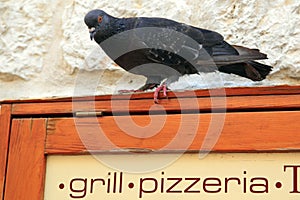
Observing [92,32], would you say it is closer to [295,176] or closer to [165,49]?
[165,49]

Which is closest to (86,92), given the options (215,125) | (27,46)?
(27,46)

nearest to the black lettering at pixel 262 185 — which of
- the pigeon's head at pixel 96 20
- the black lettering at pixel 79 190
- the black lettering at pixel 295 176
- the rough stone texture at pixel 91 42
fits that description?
the black lettering at pixel 295 176

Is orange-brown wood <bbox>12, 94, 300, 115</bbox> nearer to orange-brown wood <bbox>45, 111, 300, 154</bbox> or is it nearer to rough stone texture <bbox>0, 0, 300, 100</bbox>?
orange-brown wood <bbox>45, 111, 300, 154</bbox>

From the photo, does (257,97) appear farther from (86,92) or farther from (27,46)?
(27,46)

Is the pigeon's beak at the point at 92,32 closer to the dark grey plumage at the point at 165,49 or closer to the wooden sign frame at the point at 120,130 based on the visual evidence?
the dark grey plumage at the point at 165,49

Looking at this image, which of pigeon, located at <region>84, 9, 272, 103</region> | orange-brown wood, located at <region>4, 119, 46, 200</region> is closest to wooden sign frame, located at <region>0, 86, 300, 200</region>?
orange-brown wood, located at <region>4, 119, 46, 200</region>

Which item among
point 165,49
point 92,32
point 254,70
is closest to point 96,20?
point 92,32
